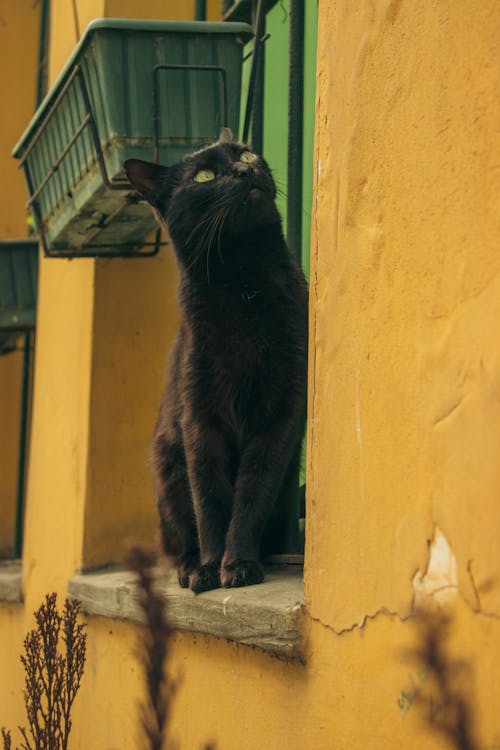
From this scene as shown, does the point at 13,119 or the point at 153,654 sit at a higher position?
the point at 13,119

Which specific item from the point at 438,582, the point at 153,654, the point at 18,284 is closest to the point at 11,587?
the point at 18,284

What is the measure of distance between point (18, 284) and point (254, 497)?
2.60 metres

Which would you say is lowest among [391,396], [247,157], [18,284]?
[391,396]

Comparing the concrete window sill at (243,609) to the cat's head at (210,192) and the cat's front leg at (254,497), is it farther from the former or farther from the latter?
the cat's head at (210,192)

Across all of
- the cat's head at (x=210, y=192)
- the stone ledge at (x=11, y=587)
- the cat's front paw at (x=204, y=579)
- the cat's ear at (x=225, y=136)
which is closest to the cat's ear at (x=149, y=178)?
the cat's head at (x=210, y=192)

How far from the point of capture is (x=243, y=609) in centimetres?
247

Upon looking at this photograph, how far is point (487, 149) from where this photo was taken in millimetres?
1670

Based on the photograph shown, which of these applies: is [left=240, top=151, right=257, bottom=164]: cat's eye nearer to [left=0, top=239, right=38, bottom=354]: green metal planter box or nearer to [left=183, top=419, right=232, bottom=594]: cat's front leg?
[left=183, top=419, right=232, bottom=594]: cat's front leg

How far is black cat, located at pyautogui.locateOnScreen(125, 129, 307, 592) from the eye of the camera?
3020 mm

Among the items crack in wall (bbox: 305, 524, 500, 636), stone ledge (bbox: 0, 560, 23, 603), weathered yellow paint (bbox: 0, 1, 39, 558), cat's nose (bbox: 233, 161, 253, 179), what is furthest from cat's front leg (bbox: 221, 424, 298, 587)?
weathered yellow paint (bbox: 0, 1, 39, 558)

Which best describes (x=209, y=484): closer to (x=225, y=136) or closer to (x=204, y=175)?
(x=204, y=175)

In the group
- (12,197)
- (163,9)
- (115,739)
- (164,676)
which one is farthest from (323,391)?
(12,197)

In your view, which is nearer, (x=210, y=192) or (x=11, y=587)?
(x=210, y=192)

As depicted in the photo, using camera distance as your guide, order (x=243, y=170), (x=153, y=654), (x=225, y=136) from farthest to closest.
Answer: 1. (x=225, y=136)
2. (x=243, y=170)
3. (x=153, y=654)
